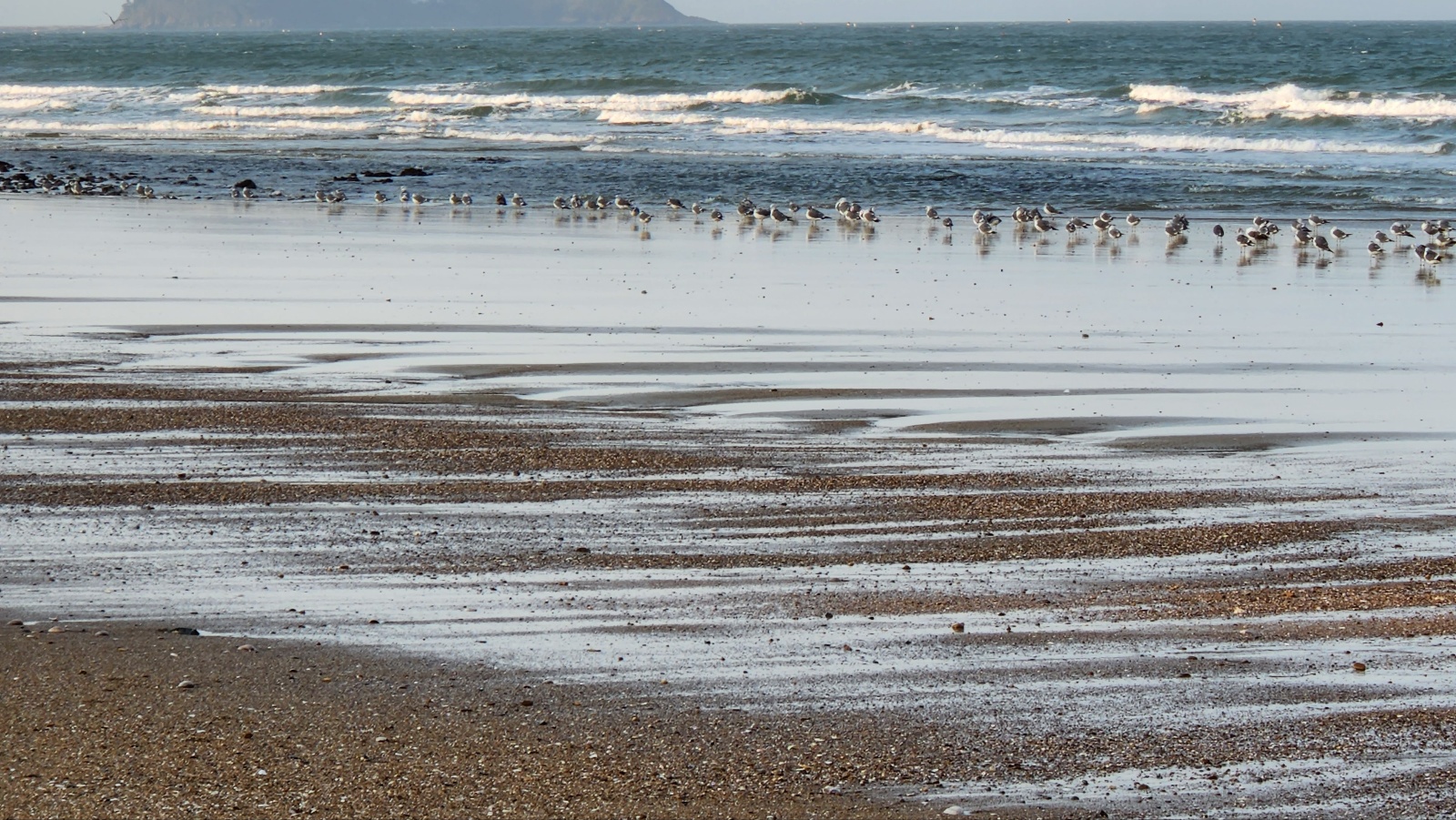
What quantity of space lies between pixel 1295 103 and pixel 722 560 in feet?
120

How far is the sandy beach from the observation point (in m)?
4.00

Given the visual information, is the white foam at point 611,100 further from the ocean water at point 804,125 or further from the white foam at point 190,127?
the white foam at point 190,127

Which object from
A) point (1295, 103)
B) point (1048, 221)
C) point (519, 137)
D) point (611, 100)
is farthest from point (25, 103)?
point (1048, 221)

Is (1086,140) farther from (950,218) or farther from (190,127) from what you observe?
(190,127)

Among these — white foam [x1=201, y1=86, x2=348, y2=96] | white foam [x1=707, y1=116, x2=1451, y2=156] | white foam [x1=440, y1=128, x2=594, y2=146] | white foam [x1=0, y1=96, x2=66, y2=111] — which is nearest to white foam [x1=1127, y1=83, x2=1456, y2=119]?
white foam [x1=707, y1=116, x2=1451, y2=156]

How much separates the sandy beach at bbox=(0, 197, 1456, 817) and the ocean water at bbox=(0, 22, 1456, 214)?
1260 cm

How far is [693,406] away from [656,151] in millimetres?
25407

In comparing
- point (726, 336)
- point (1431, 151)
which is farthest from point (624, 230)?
point (1431, 151)

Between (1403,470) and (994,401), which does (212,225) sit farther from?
(1403,470)

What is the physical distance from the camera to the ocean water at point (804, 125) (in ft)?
83.1

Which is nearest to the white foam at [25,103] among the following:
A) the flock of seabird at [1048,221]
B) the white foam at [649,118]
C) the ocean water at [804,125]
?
the ocean water at [804,125]

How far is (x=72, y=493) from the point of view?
21.6 ft

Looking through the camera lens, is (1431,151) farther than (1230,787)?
Yes

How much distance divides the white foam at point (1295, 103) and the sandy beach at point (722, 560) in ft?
89.2
